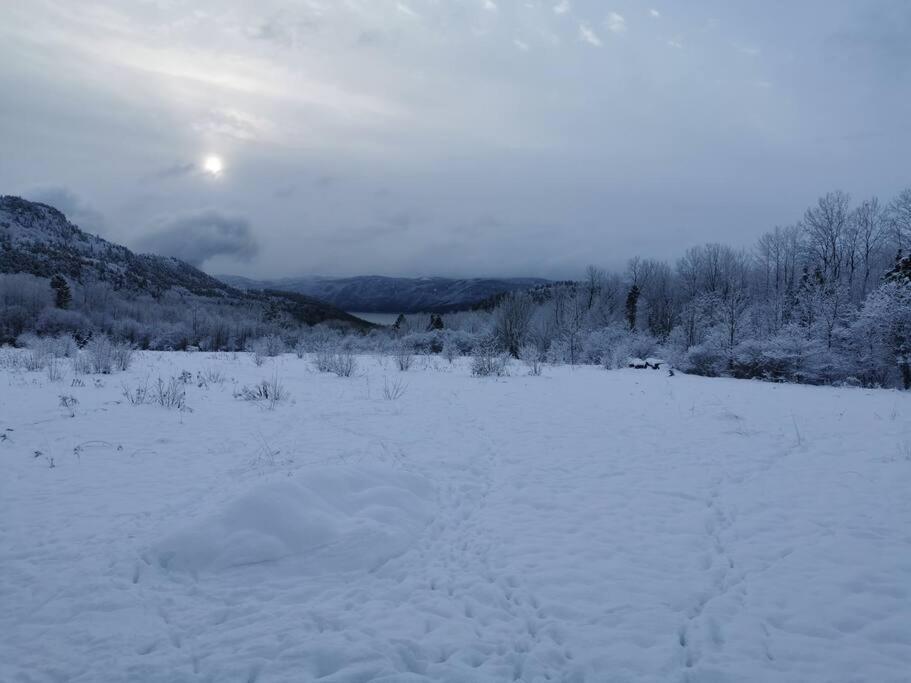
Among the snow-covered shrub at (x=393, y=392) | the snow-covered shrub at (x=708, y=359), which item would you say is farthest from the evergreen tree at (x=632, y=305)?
the snow-covered shrub at (x=393, y=392)

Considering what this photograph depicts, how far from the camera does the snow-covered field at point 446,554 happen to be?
130 inches

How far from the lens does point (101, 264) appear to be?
100000mm

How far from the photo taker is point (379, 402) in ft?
42.1

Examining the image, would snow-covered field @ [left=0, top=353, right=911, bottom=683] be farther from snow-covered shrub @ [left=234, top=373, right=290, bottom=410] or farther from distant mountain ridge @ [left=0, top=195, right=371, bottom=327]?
distant mountain ridge @ [left=0, top=195, right=371, bottom=327]

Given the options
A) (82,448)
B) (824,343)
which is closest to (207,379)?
(82,448)

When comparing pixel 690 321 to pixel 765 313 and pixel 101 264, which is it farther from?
pixel 101 264

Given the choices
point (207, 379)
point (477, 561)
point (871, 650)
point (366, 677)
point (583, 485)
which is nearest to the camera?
point (366, 677)

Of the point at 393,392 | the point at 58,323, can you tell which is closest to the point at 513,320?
the point at 393,392

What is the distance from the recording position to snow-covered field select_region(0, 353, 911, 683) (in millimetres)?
3299

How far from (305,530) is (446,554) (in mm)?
1447

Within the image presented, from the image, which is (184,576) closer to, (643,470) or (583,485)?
(583,485)

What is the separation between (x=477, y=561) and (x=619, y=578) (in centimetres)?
130

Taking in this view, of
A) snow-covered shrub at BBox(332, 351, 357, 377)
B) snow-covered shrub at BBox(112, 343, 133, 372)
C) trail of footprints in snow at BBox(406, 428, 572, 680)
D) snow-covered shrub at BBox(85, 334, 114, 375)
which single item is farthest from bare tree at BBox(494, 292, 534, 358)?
trail of footprints in snow at BBox(406, 428, 572, 680)

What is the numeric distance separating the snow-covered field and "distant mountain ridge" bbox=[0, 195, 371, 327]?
8939cm
